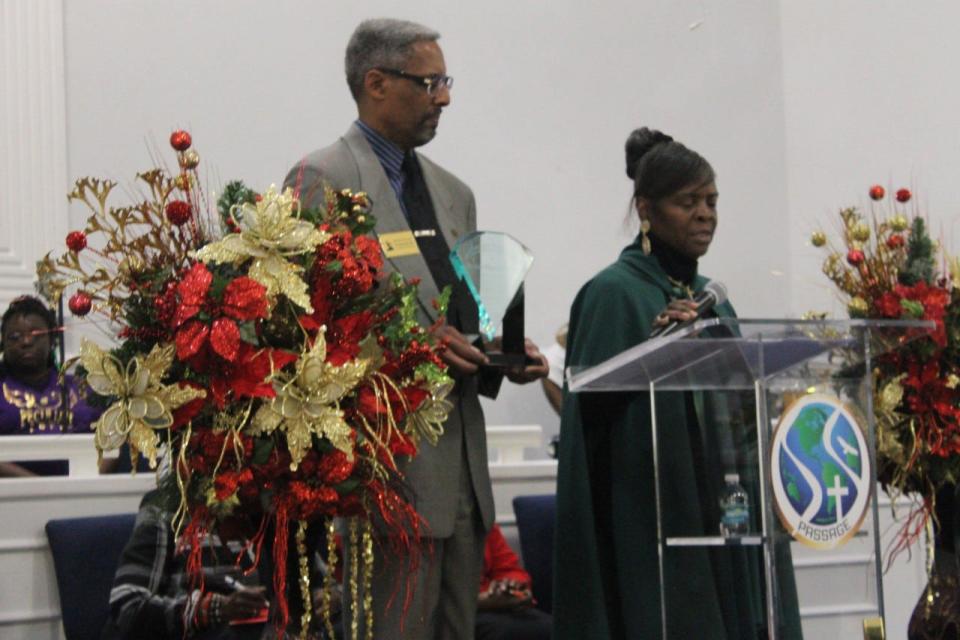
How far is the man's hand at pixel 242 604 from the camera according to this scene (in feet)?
10.3

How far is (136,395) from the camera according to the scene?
2111mm

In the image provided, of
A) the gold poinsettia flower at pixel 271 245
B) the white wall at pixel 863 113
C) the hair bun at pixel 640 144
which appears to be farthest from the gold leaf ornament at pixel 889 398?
the white wall at pixel 863 113

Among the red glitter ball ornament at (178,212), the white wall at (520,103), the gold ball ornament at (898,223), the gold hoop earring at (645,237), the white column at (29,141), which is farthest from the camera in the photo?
the white wall at (520,103)

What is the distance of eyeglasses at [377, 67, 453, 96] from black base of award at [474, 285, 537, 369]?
0.48m

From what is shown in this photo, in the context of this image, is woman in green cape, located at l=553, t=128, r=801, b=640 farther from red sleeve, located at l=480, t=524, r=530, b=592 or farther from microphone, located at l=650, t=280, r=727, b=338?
red sleeve, located at l=480, t=524, r=530, b=592

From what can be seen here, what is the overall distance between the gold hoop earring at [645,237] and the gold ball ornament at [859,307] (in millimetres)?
531

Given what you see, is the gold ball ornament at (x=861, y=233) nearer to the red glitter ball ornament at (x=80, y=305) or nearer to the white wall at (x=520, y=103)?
the red glitter ball ornament at (x=80, y=305)

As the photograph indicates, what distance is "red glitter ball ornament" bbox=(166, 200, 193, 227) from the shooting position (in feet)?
7.18

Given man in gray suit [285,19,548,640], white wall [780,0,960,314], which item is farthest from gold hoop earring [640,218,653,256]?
white wall [780,0,960,314]

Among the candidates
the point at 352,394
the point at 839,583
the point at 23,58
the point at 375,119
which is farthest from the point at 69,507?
the point at 23,58

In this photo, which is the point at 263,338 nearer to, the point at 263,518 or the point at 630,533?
the point at 263,518

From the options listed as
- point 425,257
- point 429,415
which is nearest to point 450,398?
point 425,257

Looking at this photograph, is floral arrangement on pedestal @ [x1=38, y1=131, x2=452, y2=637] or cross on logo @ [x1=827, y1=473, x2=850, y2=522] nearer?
floral arrangement on pedestal @ [x1=38, y1=131, x2=452, y2=637]

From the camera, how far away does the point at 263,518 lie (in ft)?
7.21
